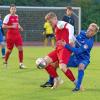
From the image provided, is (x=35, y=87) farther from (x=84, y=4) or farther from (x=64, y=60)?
(x=84, y=4)

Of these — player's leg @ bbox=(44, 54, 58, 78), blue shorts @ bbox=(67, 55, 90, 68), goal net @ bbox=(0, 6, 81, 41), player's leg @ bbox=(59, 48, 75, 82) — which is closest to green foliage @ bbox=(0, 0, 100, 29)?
goal net @ bbox=(0, 6, 81, 41)

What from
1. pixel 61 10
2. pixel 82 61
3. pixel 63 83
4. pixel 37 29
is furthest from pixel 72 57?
pixel 37 29

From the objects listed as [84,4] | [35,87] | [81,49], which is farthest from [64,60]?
[84,4]

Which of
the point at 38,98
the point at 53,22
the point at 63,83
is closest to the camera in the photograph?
the point at 38,98

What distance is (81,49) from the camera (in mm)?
11672

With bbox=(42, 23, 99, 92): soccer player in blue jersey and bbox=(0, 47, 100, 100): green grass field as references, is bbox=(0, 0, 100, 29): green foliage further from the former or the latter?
bbox=(42, 23, 99, 92): soccer player in blue jersey

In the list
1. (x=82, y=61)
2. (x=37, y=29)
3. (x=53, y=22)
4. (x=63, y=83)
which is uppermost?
(x=53, y=22)

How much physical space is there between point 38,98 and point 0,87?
177 cm

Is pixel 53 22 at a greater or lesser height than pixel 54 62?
greater

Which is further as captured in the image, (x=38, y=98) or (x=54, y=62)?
(x=54, y=62)

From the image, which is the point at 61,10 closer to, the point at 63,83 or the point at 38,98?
the point at 63,83

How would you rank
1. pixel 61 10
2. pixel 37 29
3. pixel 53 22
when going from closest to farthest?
pixel 53 22 → pixel 61 10 → pixel 37 29

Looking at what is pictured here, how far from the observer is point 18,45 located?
16.6 m

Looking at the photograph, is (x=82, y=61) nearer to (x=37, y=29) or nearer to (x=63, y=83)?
(x=63, y=83)
